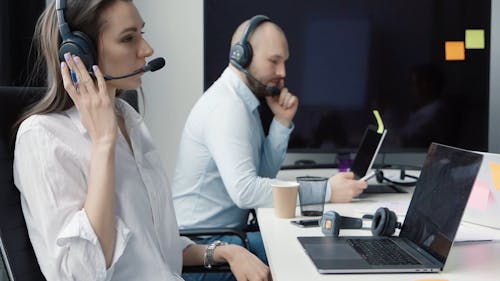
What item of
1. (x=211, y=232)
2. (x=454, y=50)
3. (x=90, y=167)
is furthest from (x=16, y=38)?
(x=454, y=50)

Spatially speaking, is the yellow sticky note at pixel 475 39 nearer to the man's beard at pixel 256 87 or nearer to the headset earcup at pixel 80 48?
the man's beard at pixel 256 87

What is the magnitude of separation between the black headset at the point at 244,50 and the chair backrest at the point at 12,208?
3.63 ft

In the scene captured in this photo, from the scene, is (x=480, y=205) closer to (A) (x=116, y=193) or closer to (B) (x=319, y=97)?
(A) (x=116, y=193)

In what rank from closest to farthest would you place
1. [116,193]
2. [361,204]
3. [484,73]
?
1. [116,193]
2. [361,204]
3. [484,73]

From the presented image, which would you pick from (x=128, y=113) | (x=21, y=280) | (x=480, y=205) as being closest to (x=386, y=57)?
(x=480, y=205)

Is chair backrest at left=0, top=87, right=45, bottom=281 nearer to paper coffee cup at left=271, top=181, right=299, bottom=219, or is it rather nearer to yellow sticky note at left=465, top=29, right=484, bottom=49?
paper coffee cup at left=271, top=181, right=299, bottom=219

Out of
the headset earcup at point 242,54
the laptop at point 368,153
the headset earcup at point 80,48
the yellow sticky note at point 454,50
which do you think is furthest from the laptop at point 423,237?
the yellow sticky note at point 454,50

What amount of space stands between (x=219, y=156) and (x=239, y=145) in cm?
7

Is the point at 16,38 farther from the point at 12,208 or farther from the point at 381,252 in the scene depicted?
the point at 381,252

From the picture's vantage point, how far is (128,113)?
1.48 m

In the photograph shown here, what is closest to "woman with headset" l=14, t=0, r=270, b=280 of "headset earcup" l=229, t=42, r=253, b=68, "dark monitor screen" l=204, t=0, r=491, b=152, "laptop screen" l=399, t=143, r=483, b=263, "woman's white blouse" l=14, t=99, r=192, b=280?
"woman's white blouse" l=14, t=99, r=192, b=280

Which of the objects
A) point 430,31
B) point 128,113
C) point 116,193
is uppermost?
point 430,31

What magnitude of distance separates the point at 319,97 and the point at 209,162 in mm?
1112

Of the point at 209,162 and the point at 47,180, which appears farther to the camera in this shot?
the point at 209,162
